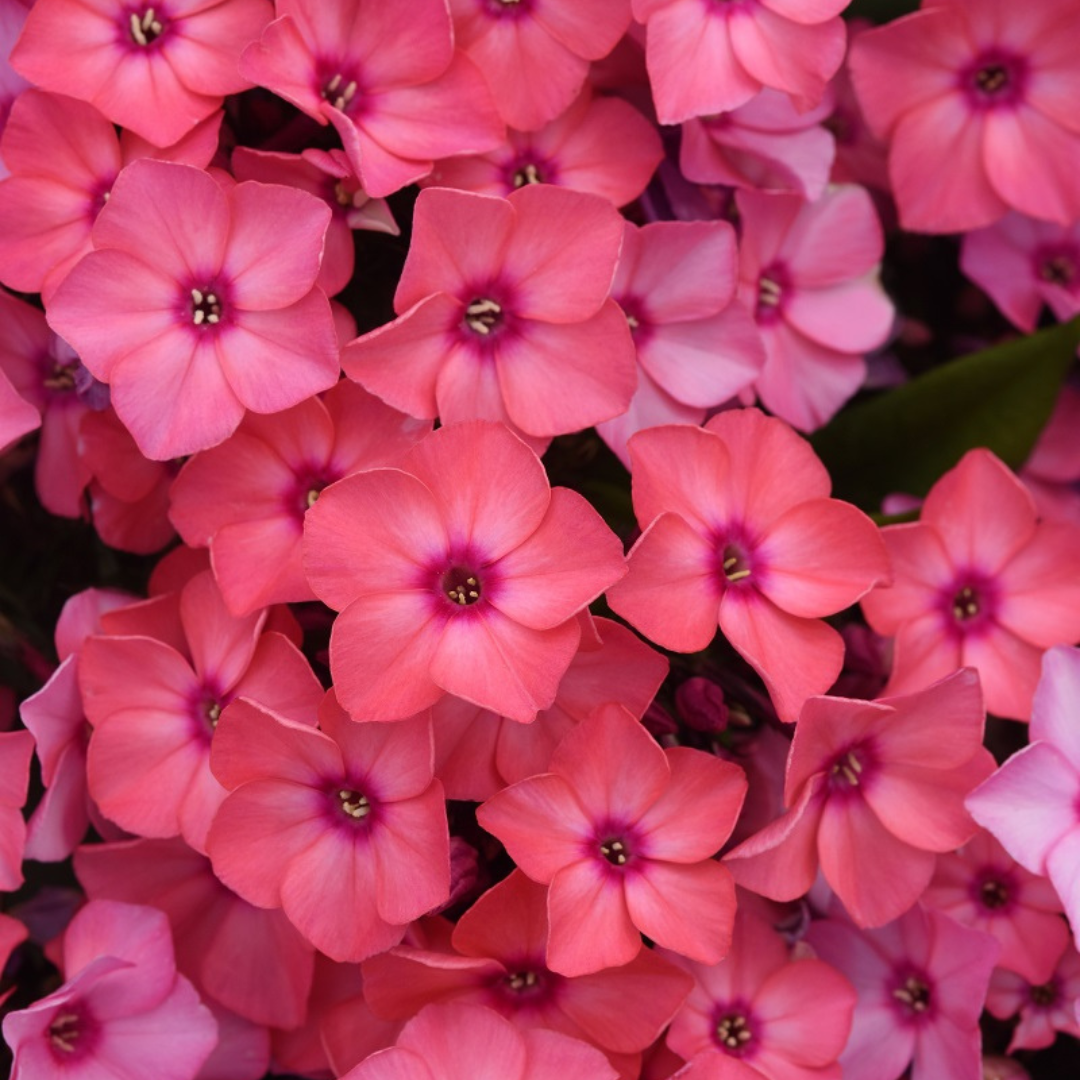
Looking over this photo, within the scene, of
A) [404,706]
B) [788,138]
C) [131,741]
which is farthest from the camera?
[788,138]

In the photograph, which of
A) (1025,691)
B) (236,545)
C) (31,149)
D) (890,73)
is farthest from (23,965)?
(890,73)

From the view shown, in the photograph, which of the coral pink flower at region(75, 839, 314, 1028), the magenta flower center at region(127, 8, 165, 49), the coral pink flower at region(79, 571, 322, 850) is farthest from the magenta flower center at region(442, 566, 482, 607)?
the magenta flower center at region(127, 8, 165, 49)

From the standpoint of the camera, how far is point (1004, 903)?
0.86 metres

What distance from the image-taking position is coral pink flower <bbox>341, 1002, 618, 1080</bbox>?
682mm

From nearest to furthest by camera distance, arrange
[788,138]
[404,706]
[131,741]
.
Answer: [404,706], [131,741], [788,138]

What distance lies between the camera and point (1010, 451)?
0.95m

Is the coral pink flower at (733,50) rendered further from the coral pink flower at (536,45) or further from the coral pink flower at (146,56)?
the coral pink flower at (146,56)

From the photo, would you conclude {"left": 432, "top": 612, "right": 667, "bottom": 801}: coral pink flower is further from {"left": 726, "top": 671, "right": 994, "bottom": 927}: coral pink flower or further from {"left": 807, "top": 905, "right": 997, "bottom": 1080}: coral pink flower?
{"left": 807, "top": 905, "right": 997, "bottom": 1080}: coral pink flower

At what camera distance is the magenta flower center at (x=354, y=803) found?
72 cm

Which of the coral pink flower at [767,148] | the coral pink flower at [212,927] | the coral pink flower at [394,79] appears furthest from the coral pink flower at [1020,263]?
the coral pink flower at [212,927]

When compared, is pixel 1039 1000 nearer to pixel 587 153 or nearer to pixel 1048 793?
pixel 1048 793

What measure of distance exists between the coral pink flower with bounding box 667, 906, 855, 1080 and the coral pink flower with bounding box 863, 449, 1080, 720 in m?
0.17

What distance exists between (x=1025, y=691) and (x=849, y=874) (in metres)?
0.16

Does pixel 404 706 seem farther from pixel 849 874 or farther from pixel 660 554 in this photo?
pixel 849 874
